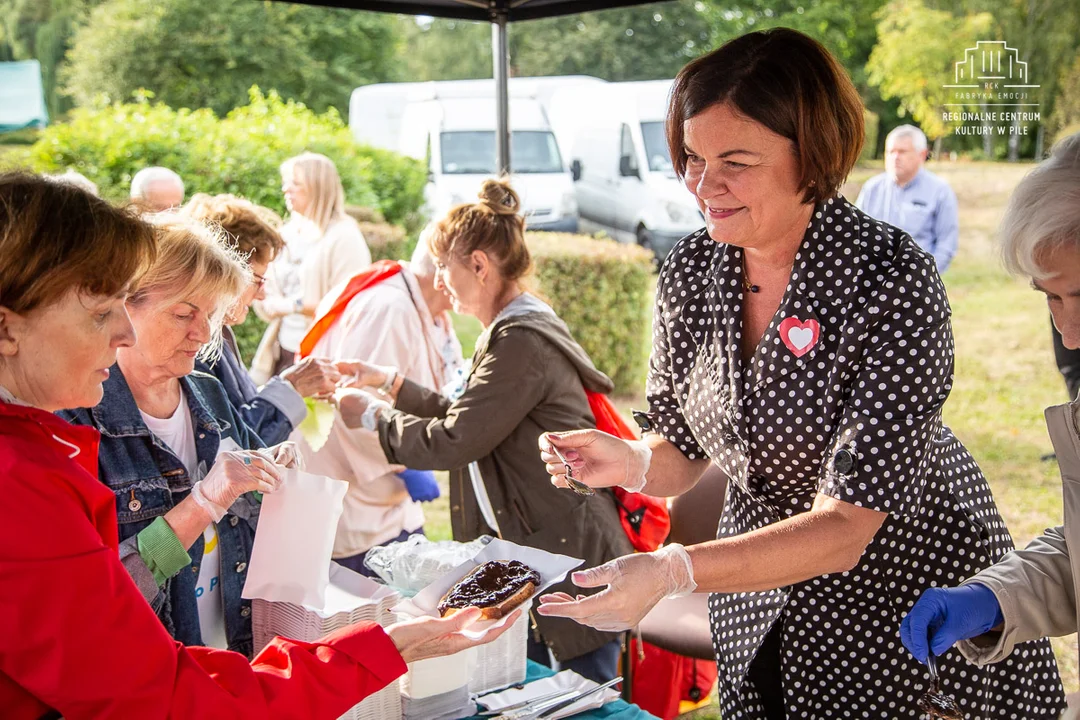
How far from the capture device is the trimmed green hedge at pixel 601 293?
7801 mm

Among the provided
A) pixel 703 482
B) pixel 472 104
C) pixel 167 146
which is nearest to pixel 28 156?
pixel 167 146

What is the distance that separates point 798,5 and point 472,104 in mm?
5899

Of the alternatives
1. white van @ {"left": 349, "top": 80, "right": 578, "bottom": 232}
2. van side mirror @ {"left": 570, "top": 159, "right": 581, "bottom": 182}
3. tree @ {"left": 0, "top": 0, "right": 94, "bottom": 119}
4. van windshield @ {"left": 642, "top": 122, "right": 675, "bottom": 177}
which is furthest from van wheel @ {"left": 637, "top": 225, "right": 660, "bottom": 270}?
tree @ {"left": 0, "top": 0, "right": 94, "bottom": 119}

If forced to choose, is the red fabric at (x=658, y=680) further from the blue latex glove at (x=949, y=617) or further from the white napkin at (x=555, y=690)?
the blue latex glove at (x=949, y=617)

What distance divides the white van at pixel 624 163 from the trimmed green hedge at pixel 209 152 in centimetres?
299

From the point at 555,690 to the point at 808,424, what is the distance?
790mm

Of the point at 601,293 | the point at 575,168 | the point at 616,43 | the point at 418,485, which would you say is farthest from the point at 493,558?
the point at 616,43

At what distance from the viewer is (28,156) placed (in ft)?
26.7

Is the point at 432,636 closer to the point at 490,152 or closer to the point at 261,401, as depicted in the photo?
the point at 261,401

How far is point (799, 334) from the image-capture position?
1776 millimetres

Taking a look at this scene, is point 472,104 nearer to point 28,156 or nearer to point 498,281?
point 28,156

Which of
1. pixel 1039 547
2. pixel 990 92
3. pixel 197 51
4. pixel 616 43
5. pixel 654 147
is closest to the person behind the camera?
pixel 1039 547

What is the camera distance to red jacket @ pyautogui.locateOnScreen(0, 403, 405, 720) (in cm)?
114

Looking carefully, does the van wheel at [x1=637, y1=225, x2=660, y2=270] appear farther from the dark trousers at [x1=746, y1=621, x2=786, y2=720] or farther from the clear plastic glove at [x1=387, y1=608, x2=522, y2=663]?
the clear plastic glove at [x1=387, y1=608, x2=522, y2=663]
